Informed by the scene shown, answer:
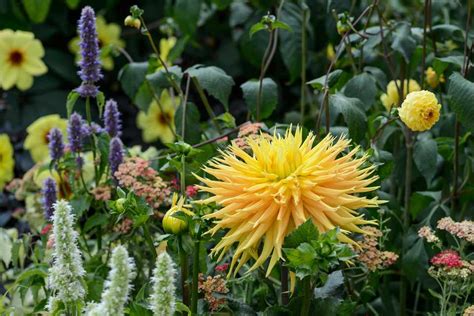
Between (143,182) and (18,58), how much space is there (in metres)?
0.94

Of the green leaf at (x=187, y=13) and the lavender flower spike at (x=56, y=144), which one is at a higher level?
the green leaf at (x=187, y=13)

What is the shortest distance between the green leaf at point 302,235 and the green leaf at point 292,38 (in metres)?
0.92

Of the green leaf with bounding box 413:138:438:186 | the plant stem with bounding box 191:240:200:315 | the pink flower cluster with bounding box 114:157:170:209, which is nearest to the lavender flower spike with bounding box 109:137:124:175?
the pink flower cluster with bounding box 114:157:170:209

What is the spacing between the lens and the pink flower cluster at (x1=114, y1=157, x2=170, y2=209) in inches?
52.5

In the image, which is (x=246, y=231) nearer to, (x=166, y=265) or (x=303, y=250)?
(x=303, y=250)

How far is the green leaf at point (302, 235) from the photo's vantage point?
0.99 metres

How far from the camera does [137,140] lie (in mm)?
2697

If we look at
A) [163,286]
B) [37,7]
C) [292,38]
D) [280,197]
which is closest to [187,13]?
[292,38]

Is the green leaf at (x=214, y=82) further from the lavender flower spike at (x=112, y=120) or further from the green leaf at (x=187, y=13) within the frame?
the green leaf at (x=187, y=13)

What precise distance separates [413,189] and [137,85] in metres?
0.56

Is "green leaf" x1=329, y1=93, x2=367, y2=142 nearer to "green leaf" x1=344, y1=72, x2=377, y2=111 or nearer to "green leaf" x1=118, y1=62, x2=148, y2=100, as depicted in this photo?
"green leaf" x1=344, y1=72, x2=377, y2=111

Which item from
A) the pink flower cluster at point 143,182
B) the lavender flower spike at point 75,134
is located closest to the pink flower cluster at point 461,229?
the pink flower cluster at point 143,182

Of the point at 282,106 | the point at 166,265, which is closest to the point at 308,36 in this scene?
the point at 282,106

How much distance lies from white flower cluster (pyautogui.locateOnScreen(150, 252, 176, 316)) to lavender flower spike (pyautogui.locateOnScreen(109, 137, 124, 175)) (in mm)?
613
